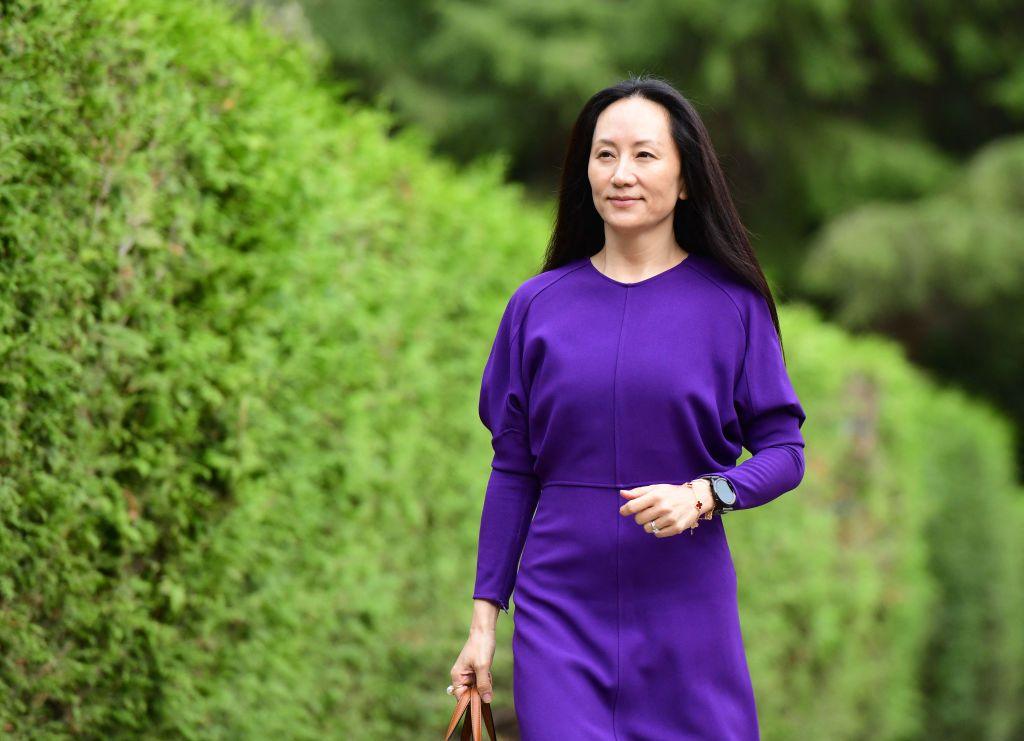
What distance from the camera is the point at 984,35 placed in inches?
606

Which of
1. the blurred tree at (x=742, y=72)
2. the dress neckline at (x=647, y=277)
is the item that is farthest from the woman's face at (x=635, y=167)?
the blurred tree at (x=742, y=72)

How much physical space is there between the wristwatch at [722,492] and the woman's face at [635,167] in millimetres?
572

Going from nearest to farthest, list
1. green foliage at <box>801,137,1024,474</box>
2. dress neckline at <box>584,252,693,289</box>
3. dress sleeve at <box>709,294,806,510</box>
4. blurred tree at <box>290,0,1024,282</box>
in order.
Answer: dress sleeve at <box>709,294,806,510</box>
dress neckline at <box>584,252,693,289</box>
green foliage at <box>801,137,1024,474</box>
blurred tree at <box>290,0,1024,282</box>

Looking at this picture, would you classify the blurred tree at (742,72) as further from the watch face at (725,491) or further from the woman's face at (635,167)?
the watch face at (725,491)

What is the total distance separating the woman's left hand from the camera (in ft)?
8.41

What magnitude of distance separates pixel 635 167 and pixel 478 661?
3.60 ft

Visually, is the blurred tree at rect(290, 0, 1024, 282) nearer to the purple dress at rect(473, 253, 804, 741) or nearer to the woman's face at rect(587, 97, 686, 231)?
the woman's face at rect(587, 97, 686, 231)

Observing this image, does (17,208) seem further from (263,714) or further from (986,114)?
(986,114)

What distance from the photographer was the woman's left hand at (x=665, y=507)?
8.41 ft

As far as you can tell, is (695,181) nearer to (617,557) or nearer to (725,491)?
(725,491)

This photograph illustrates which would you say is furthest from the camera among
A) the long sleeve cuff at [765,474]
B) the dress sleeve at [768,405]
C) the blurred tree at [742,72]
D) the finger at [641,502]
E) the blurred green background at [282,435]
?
the blurred tree at [742,72]

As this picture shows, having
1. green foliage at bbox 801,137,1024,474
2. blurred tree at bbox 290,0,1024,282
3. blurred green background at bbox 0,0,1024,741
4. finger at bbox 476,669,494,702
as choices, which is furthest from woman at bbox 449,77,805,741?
green foliage at bbox 801,137,1024,474

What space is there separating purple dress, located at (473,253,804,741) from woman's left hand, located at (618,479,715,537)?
0.36 ft

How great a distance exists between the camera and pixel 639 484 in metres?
2.79
